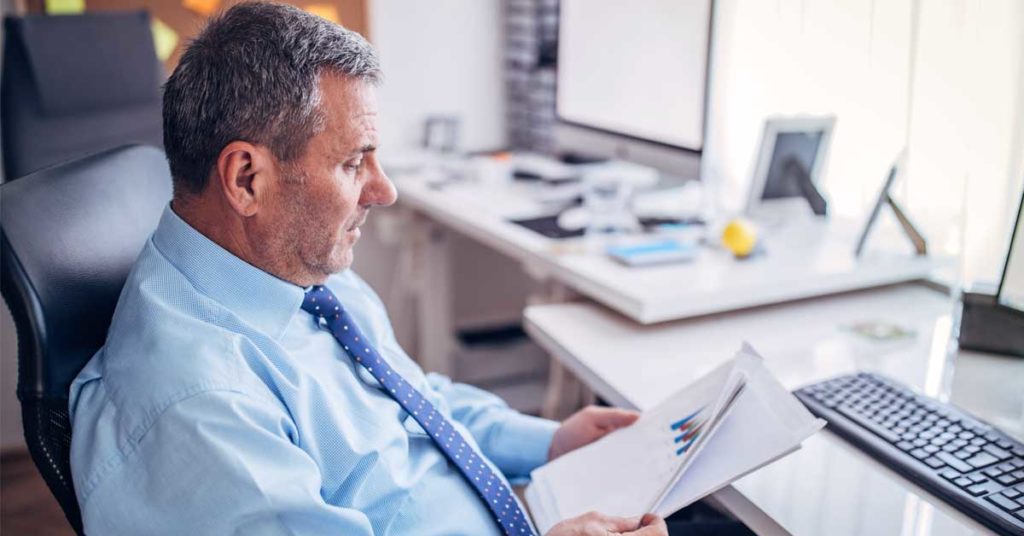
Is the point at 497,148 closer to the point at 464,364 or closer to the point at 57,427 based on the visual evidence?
the point at 464,364

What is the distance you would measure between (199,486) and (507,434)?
1.68ft

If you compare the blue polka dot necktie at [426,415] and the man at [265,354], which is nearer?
the man at [265,354]

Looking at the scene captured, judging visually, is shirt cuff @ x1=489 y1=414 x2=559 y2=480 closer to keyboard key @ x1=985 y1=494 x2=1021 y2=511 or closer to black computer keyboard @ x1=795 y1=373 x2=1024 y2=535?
black computer keyboard @ x1=795 y1=373 x2=1024 y2=535

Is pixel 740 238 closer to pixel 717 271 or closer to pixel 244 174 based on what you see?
pixel 717 271

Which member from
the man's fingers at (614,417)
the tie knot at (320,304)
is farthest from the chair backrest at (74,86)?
the man's fingers at (614,417)

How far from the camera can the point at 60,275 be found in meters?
0.80

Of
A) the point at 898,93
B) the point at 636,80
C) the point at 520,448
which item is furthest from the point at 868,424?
the point at 636,80

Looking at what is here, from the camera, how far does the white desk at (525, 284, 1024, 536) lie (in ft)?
2.66

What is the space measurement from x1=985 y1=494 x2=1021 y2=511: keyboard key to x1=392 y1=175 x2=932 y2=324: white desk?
573 mm

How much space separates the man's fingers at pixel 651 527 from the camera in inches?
31.1

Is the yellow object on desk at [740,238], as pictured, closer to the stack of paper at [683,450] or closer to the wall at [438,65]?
the stack of paper at [683,450]

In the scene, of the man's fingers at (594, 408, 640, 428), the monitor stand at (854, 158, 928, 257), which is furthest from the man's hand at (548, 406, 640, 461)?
the monitor stand at (854, 158, 928, 257)

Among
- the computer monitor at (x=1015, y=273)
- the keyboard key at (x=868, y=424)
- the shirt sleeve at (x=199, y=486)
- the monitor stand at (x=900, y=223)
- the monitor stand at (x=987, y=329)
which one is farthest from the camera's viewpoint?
the monitor stand at (x=900, y=223)

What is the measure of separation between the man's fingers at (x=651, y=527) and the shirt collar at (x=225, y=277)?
1.44 ft
